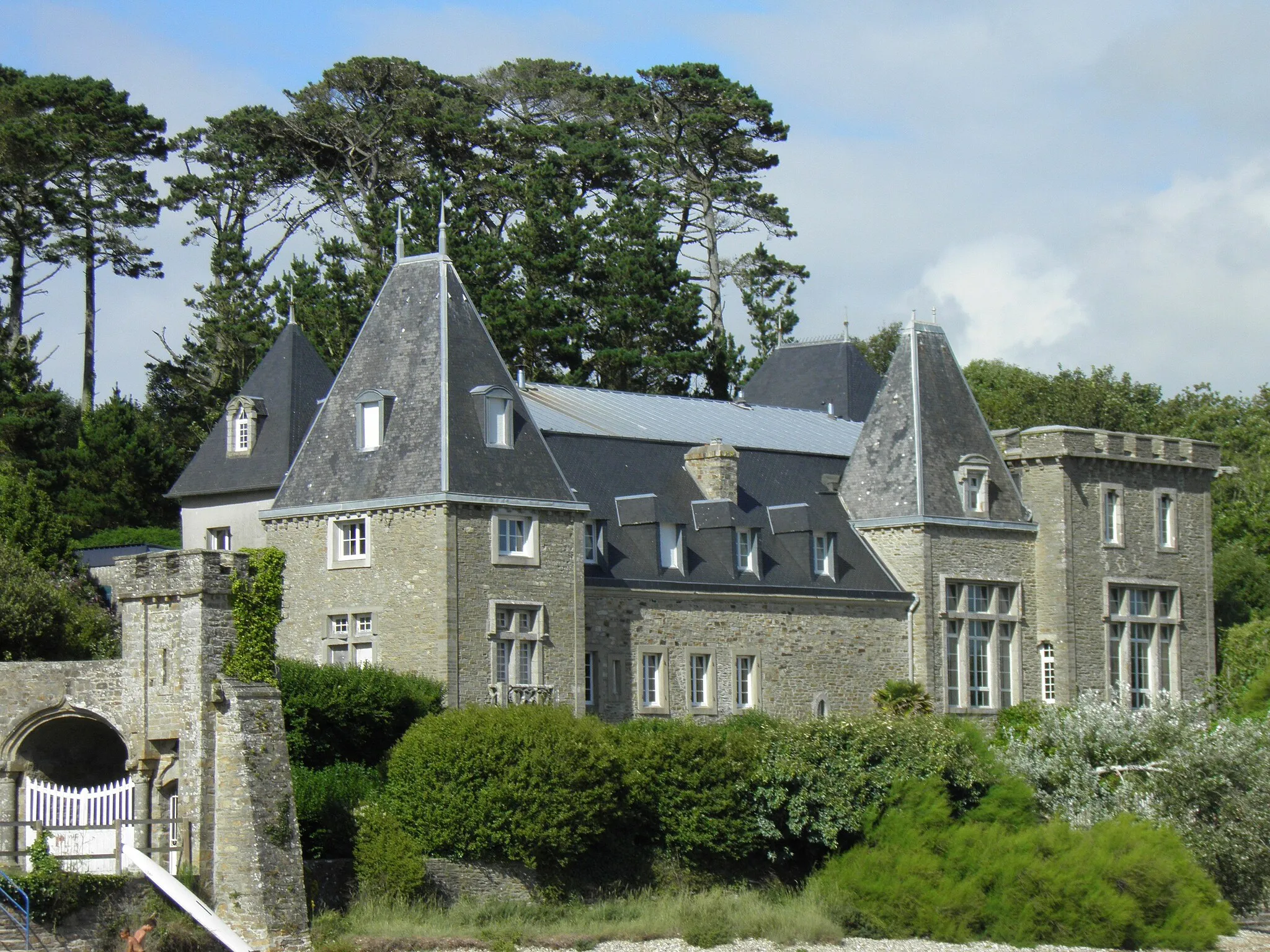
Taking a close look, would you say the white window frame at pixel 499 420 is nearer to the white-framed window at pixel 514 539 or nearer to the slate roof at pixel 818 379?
the white-framed window at pixel 514 539

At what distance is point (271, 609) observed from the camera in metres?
32.4

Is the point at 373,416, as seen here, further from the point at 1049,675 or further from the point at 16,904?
the point at 1049,675

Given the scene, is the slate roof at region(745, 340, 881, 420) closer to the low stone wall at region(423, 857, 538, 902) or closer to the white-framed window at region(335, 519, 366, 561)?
the white-framed window at region(335, 519, 366, 561)

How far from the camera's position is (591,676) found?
42.3 m

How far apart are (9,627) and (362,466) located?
287 inches

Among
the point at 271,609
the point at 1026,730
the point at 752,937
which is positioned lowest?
the point at 752,937

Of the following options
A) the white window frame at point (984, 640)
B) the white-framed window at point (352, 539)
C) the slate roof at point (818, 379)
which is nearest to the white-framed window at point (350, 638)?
the white-framed window at point (352, 539)

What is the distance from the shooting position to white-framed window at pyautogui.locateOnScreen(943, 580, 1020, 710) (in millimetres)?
46750

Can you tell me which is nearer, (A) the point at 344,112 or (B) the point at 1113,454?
(B) the point at 1113,454

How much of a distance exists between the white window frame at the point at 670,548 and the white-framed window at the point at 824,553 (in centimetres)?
342

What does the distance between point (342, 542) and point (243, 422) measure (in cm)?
1037

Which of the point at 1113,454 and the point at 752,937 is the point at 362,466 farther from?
the point at 1113,454

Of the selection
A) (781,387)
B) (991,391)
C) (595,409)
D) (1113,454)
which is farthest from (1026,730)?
(991,391)

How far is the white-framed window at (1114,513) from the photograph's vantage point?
4928 centimetres
